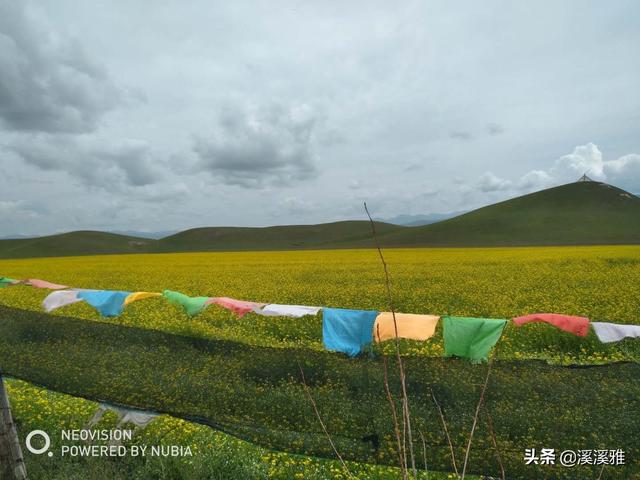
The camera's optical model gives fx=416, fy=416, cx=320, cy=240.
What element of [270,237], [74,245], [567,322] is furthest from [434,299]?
[74,245]

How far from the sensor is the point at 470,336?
6.00 m

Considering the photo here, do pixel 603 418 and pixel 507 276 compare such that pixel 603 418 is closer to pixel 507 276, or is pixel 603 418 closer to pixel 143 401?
pixel 143 401

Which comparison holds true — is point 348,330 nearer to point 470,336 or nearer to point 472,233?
point 470,336

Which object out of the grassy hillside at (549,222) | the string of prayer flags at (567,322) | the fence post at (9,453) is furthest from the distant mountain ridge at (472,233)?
the fence post at (9,453)

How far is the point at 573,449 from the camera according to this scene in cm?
464

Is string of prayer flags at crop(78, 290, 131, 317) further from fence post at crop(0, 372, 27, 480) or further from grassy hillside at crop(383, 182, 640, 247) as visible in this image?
grassy hillside at crop(383, 182, 640, 247)

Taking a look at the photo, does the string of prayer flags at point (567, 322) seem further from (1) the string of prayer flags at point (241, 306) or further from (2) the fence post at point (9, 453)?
(2) the fence post at point (9, 453)

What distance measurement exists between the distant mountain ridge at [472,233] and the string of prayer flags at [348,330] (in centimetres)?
8280

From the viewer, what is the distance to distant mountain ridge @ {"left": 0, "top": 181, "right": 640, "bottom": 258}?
90.9 m

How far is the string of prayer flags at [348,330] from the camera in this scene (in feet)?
21.3

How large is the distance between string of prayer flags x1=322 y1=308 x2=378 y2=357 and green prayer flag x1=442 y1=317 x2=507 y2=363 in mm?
1139

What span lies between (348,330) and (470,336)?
1819 mm

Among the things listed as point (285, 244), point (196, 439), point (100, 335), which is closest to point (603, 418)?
point (196, 439)

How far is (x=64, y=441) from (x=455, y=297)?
13.9m
